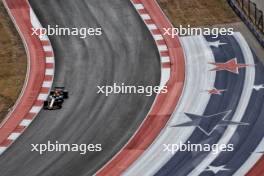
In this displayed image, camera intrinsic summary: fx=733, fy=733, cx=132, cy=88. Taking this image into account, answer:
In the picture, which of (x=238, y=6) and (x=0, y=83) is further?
(x=238, y=6)

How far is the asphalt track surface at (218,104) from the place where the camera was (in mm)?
33531

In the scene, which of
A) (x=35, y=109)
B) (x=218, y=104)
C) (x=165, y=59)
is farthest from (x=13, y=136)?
(x=165, y=59)

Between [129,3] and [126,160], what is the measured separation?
60.6 feet

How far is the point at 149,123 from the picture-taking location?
37.0 metres

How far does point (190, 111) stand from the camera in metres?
37.7

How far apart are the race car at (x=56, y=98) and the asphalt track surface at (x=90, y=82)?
34 centimetres

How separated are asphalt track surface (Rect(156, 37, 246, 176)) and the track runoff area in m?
0.05

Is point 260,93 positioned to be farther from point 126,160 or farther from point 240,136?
point 126,160

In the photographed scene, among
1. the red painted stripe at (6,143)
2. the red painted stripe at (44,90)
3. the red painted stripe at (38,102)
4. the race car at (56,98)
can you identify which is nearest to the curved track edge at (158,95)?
the race car at (56,98)

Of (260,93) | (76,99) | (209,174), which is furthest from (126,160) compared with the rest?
(260,93)

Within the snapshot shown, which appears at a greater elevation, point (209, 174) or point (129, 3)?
point (129, 3)

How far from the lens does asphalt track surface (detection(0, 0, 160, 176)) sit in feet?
114

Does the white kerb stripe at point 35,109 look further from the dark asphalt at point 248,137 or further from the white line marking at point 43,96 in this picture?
the dark asphalt at point 248,137

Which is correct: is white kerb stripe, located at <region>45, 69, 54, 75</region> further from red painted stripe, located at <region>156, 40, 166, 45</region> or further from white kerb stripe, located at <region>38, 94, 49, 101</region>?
red painted stripe, located at <region>156, 40, 166, 45</region>
